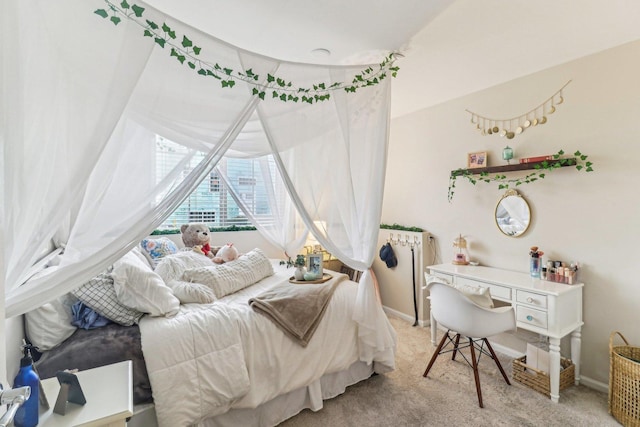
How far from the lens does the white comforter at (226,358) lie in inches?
59.0

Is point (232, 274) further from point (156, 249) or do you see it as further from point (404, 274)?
point (404, 274)

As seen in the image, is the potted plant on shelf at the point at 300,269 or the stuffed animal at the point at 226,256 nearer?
the potted plant on shelf at the point at 300,269

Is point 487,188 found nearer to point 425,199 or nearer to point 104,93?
point 425,199

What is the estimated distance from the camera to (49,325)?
1.50m

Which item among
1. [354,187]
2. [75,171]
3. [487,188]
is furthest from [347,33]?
[487,188]

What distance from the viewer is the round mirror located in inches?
105

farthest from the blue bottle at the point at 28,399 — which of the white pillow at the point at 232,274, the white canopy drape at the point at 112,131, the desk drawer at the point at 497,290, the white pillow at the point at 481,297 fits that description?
the desk drawer at the point at 497,290

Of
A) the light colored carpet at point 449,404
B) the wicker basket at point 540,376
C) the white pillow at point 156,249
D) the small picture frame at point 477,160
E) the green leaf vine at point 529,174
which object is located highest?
the small picture frame at point 477,160

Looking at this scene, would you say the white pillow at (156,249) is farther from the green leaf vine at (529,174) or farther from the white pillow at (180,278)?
the green leaf vine at (529,174)

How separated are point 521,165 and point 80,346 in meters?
3.35

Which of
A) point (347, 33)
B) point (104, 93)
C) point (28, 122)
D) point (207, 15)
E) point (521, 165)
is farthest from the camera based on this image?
point (521, 165)

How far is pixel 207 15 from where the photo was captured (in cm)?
180

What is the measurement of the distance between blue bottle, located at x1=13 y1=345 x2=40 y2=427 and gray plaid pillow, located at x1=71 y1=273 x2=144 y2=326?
727mm

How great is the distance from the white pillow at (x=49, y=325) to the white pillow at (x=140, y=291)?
0.84ft
